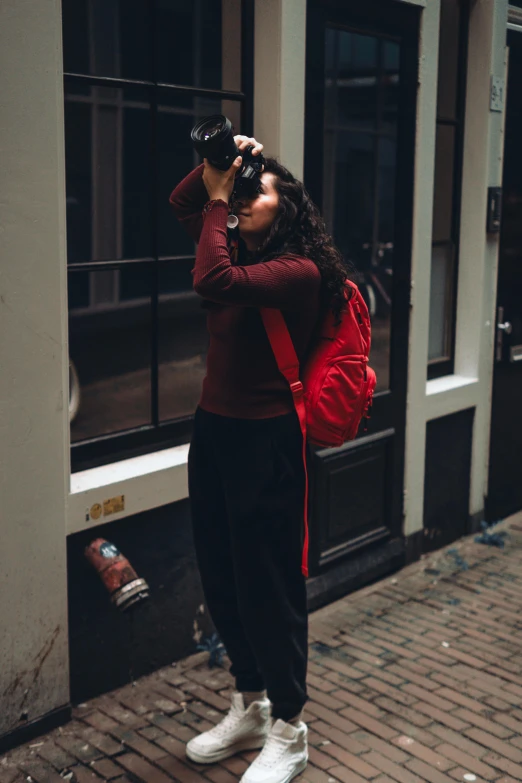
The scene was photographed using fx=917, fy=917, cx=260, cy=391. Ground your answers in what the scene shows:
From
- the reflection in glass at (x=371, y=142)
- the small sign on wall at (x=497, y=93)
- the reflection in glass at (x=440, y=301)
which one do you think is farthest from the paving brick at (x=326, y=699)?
the small sign on wall at (x=497, y=93)

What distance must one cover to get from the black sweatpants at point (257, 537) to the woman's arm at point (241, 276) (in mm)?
415

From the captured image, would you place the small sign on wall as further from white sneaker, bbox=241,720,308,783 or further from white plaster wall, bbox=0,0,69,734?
white sneaker, bbox=241,720,308,783

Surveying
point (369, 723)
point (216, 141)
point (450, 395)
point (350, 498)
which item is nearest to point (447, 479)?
point (450, 395)

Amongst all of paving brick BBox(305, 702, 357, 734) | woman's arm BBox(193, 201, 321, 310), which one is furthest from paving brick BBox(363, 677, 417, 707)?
woman's arm BBox(193, 201, 321, 310)

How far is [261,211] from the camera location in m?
2.76

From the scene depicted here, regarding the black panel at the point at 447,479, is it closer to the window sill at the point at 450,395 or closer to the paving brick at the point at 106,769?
the window sill at the point at 450,395

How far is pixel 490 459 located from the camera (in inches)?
227

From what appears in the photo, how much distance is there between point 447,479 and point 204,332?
6.18 feet

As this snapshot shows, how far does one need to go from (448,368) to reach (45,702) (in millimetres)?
3181

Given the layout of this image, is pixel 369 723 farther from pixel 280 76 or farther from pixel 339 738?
pixel 280 76

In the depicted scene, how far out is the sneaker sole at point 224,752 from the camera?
3180 mm

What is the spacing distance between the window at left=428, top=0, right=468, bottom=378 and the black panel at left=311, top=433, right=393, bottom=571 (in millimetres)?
837

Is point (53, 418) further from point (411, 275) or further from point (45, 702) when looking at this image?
point (411, 275)

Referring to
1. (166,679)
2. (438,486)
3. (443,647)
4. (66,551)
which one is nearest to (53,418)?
(66,551)
